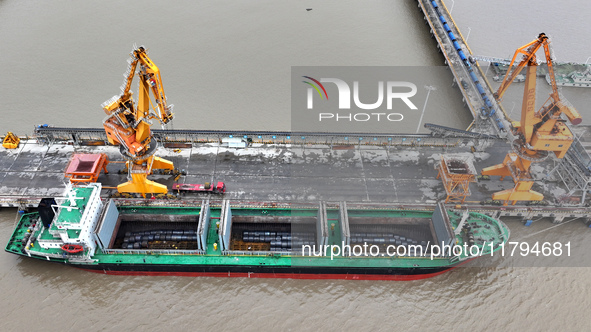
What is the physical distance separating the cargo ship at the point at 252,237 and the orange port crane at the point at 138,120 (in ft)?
7.39

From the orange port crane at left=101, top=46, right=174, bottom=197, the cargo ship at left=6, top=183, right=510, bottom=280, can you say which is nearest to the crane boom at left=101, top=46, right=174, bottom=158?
the orange port crane at left=101, top=46, right=174, bottom=197

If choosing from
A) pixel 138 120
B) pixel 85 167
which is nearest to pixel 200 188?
pixel 138 120

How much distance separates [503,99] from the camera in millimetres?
58250

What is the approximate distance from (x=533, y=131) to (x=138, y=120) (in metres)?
38.2

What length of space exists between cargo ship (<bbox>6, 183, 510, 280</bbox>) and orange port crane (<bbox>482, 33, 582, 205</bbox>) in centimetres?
526

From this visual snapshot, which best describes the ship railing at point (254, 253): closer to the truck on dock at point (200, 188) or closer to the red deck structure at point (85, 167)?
the truck on dock at point (200, 188)

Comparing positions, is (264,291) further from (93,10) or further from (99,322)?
(93,10)

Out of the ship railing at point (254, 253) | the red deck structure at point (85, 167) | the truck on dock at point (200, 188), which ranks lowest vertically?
the ship railing at point (254, 253)

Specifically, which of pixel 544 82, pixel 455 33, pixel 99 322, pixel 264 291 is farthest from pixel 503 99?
pixel 99 322

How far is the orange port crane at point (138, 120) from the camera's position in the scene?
3831cm

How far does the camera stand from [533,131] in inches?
1612

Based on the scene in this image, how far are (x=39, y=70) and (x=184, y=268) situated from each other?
40040 millimetres

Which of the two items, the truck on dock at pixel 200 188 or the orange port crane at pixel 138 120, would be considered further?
the truck on dock at pixel 200 188

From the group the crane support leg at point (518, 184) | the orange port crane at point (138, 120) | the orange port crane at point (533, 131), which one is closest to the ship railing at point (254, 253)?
the orange port crane at point (138, 120)
